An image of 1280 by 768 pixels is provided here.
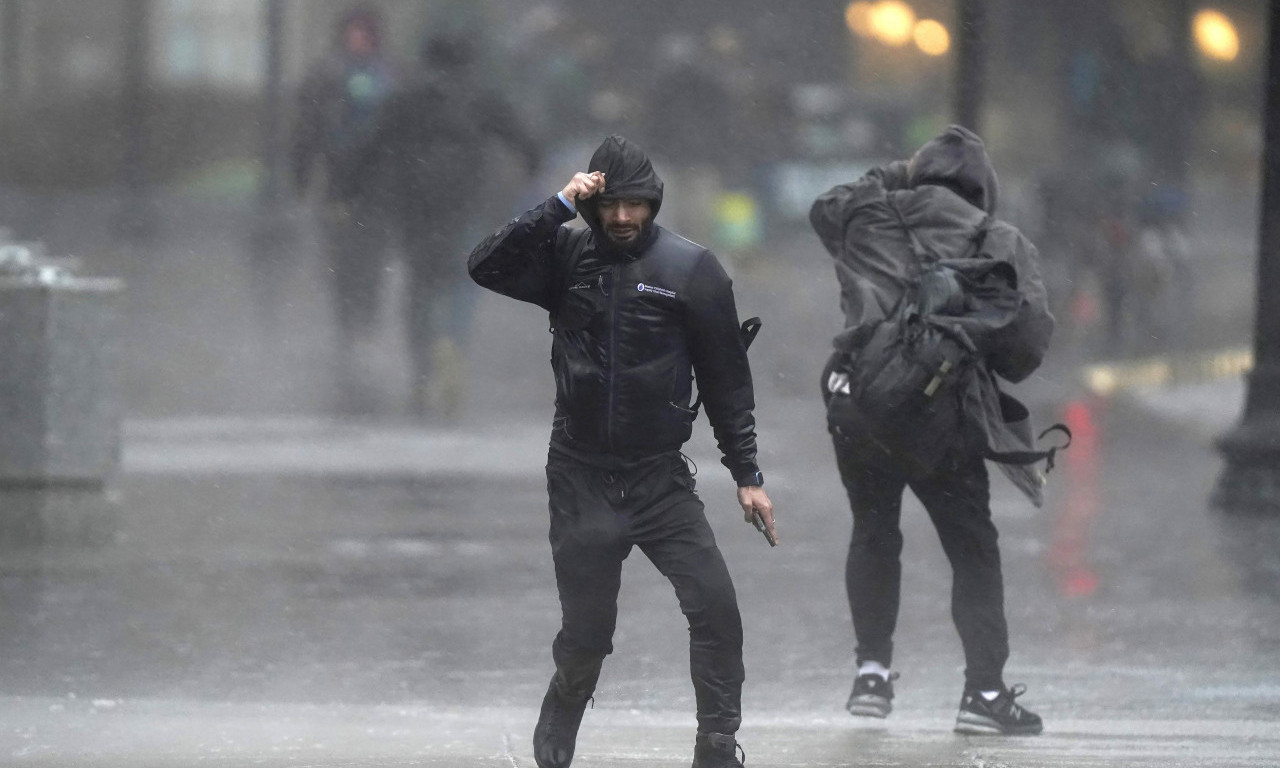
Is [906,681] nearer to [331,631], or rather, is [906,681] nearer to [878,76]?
[331,631]

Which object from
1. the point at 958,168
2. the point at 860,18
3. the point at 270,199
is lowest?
the point at 958,168

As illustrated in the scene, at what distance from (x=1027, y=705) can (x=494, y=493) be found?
4562 millimetres

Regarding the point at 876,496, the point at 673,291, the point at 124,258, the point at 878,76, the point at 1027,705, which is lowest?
the point at 1027,705

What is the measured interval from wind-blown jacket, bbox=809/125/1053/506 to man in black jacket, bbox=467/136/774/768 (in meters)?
0.97

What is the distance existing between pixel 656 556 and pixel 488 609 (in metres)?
2.75

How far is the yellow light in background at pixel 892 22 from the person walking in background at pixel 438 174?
11.5 feet

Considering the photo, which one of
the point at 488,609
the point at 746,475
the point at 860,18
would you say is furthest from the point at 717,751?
the point at 860,18

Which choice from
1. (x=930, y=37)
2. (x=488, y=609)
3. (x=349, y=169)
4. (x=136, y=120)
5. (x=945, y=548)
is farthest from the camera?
(x=930, y=37)

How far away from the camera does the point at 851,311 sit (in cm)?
609

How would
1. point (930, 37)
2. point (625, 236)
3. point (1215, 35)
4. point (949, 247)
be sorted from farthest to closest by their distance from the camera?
point (1215, 35) → point (930, 37) → point (949, 247) → point (625, 236)

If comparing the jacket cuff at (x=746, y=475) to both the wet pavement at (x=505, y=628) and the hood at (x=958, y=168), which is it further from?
the hood at (x=958, y=168)

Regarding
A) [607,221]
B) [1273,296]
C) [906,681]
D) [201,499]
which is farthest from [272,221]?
[607,221]

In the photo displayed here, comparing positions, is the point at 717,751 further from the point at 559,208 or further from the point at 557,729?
the point at 559,208

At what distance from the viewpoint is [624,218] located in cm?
504
